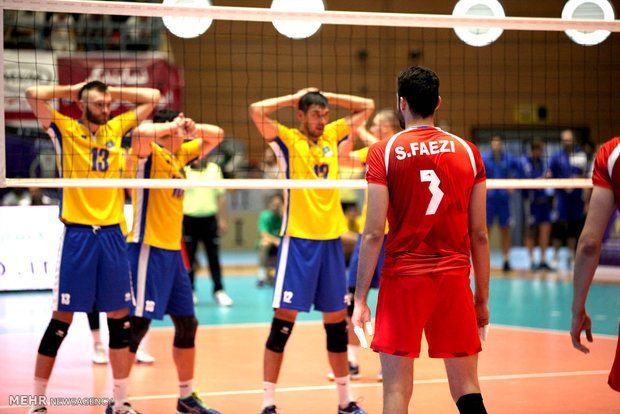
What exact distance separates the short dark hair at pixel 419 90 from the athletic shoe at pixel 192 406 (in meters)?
2.68

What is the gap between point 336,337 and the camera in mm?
5289

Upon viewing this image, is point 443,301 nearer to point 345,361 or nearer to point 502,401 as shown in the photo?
point 345,361

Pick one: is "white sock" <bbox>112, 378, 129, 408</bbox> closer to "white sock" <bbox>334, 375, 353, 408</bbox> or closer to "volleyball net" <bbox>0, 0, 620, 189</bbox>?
"white sock" <bbox>334, 375, 353, 408</bbox>

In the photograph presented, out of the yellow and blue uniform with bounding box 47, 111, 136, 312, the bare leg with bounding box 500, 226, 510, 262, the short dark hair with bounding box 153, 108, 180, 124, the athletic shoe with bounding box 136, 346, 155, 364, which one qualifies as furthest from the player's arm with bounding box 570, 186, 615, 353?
the bare leg with bounding box 500, 226, 510, 262

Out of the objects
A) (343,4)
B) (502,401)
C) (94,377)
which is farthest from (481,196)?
(343,4)

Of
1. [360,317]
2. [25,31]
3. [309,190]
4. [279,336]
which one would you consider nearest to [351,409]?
[279,336]

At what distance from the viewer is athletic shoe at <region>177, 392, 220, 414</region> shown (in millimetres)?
5176

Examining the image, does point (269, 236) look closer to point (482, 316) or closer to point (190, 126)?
point (190, 126)

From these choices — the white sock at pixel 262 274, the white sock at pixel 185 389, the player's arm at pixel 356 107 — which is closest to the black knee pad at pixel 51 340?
the white sock at pixel 185 389

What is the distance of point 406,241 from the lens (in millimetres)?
3518

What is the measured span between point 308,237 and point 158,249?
3.37 feet

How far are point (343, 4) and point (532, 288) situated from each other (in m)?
7.40

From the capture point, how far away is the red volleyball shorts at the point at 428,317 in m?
3.47

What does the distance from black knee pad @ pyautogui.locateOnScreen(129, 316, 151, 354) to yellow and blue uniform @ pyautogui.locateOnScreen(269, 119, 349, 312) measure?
98 cm
